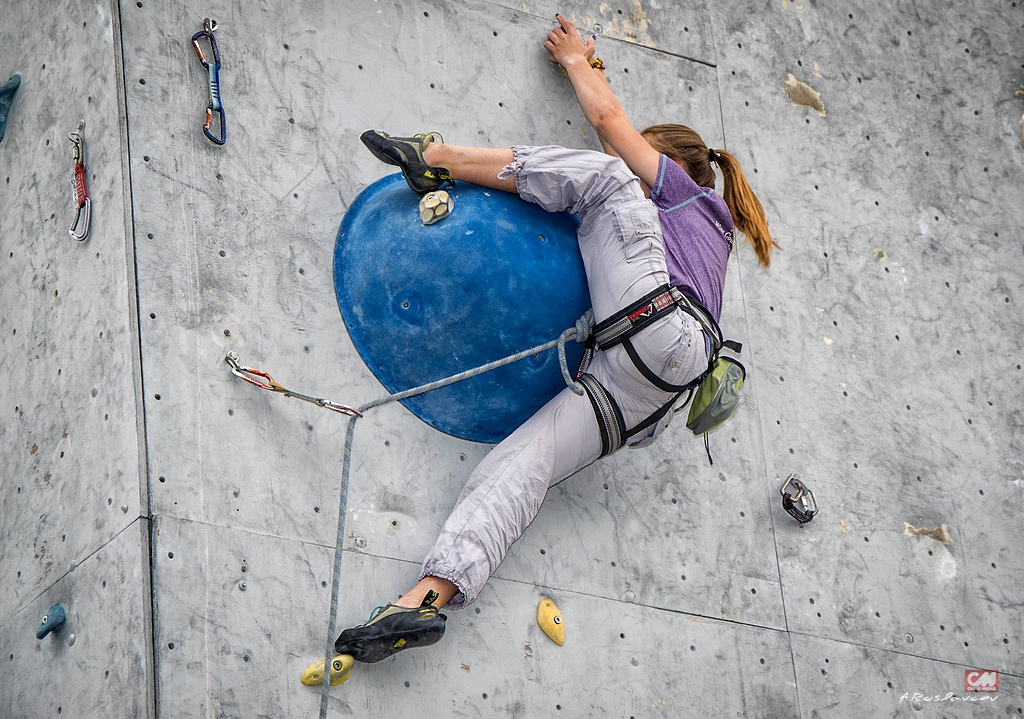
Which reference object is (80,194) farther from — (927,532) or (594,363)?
(927,532)

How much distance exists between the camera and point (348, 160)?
9.78 ft

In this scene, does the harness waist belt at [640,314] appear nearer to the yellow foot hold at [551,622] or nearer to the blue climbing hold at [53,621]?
the yellow foot hold at [551,622]

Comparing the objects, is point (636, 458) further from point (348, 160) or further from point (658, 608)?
point (348, 160)

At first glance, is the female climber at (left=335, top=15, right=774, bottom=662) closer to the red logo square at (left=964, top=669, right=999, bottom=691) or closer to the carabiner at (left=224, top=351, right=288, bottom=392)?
the carabiner at (left=224, top=351, right=288, bottom=392)

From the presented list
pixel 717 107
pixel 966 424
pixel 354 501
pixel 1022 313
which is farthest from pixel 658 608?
pixel 1022 313

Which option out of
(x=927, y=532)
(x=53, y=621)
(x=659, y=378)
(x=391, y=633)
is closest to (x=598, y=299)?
(x=659, y=378)

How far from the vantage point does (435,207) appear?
2.70 meters

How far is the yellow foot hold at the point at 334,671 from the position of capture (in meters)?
2.45

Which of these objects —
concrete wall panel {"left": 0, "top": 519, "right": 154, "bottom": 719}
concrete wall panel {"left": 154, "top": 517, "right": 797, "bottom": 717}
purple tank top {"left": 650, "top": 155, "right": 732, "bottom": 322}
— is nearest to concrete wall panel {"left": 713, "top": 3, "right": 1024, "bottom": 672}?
concrete wall panel {"left": 154, "top": 517, "right": 797, "bottom": 717}

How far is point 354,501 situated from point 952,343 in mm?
2499

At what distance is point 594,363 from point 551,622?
0.74 meters


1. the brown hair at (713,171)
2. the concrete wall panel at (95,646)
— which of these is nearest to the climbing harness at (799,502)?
the brown hair at (713,171)

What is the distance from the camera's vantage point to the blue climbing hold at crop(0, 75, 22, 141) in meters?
3.16

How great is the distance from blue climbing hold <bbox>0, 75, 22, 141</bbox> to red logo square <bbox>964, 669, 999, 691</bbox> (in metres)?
3.70
